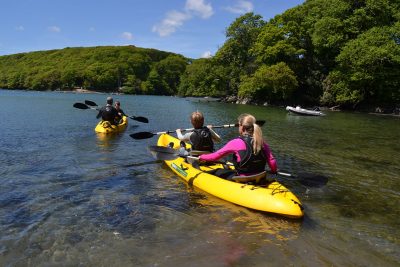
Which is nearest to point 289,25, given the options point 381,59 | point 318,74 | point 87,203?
point 318,74

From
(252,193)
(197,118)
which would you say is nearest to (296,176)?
(252,193)

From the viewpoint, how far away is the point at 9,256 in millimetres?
4859

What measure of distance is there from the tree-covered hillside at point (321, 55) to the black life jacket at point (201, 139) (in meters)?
35.8

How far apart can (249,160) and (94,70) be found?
426 ft

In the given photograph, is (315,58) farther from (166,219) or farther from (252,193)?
(166,219)

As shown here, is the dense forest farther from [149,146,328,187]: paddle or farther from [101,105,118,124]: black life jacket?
[149,146,328,187]: paddle

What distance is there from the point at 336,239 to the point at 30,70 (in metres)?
144

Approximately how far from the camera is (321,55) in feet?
168

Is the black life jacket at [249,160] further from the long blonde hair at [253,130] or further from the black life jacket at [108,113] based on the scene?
the black life jacket at [108,113]

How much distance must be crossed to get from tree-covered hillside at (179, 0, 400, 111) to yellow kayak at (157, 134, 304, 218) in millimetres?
36660

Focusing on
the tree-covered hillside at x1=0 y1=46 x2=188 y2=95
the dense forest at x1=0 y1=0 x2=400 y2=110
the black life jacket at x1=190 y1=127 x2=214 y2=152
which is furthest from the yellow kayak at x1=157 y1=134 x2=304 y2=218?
the tree-covered hillside at x1=0 y1=46 x2=188 y2=95

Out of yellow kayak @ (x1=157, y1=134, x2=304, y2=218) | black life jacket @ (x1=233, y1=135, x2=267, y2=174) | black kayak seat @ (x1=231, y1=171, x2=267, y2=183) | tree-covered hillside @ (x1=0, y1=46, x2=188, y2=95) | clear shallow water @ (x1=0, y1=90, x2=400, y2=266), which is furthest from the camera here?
tree-covered hillside @ (x1=0, y1=46, x2=188, y2=95)

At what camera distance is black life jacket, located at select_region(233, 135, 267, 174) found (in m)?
6.66

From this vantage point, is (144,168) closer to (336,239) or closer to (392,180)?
(336,239)
